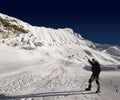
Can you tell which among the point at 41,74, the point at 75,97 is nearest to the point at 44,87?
the point at 75,97

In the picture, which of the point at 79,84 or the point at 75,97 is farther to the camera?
the point at 79,84

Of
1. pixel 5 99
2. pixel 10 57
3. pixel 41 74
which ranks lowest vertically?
pixel 5 99

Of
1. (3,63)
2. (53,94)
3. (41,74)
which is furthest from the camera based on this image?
(3,63)

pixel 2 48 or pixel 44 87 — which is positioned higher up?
pixel 2 48

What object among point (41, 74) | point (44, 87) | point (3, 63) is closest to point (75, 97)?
point (44, 87)

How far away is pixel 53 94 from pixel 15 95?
99.6 inches

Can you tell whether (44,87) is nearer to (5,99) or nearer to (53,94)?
(53,94)

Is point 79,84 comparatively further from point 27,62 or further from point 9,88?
point 27,62

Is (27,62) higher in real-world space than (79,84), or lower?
higher

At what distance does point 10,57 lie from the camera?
35.5 meters

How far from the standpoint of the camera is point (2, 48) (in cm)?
3988

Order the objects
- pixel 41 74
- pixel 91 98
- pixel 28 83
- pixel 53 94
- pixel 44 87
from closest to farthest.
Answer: pixel 91 98 → pixel 53 94 → pixel 44 87 → pixel 28 83 → pixel 41 74

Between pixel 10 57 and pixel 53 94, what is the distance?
20.3 metres

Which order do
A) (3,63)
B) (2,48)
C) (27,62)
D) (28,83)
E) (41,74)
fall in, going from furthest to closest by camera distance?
(2,48)
(27,62)
(3,63)
(41,74)
(28,83)
